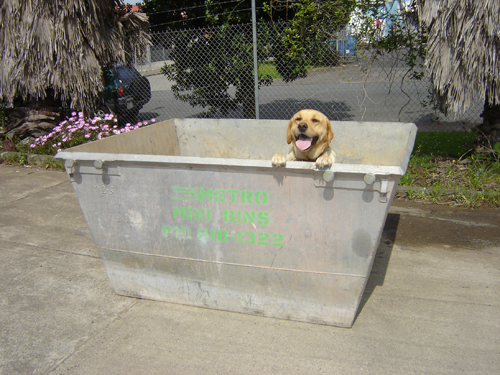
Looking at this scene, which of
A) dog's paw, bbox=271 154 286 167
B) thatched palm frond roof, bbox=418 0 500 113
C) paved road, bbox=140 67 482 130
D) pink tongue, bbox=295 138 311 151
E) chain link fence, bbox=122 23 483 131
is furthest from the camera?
paved road, bbox=140 67 482 130

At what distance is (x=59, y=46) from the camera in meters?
6.52

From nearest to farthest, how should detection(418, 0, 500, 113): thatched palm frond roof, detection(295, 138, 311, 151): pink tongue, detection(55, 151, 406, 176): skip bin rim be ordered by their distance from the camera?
1. detection(55, 151, 406, 176): skip bin rim
2. detection(295, 138, 311, 151): pink tongue
3. detection(418, 0, 500, 113): thatched palm frond roof

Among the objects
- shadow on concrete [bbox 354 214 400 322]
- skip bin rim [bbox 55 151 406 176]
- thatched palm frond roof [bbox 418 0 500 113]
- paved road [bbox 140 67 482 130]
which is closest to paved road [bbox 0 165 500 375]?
shadow on concrete [bbox 354 214 400 322]

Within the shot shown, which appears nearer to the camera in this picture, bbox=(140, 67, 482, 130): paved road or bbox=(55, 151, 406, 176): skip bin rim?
bbox=(55, 151, 406, 176): skip bin rim

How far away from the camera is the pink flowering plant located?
22.2 ft

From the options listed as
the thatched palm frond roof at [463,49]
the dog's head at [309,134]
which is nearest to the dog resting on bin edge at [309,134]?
the dog's head at [309,134]

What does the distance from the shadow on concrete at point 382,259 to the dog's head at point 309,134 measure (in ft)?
3.88

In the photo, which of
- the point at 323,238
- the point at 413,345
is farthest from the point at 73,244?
the point at 413,345

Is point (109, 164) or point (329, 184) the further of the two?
point (109, 164)

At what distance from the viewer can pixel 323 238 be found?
250 cm

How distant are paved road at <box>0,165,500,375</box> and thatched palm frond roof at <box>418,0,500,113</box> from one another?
1.84m

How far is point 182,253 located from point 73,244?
6.49 ft

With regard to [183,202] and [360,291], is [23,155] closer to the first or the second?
[183,202]

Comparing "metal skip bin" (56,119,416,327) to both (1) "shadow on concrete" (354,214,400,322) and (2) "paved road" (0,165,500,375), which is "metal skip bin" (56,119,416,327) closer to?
(2) "paved road" (0,165,500,375)
